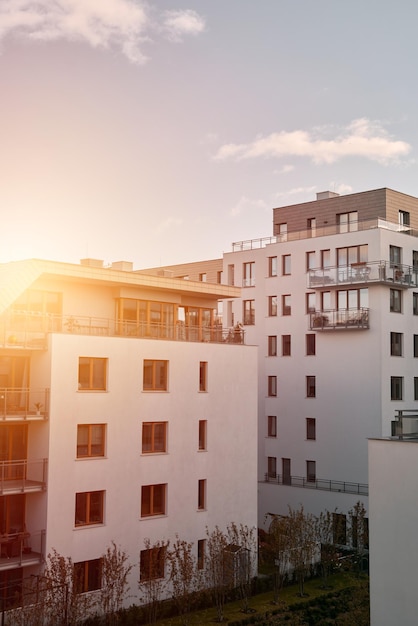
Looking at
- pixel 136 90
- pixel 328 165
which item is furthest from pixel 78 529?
pixel 328 165

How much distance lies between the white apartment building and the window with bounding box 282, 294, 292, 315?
488 inches

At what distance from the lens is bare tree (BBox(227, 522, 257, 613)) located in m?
33.8

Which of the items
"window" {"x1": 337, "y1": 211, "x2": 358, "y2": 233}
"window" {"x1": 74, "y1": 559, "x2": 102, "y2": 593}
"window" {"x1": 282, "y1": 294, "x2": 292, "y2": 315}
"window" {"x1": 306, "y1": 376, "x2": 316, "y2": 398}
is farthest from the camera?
"window" {"x1": 282, "y1": 294, "x2": 292, "y2": 315}

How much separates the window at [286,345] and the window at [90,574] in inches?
900

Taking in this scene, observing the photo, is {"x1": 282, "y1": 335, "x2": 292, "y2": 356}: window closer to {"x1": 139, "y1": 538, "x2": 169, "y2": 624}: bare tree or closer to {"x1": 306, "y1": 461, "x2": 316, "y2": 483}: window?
{"x1": 306, "y1": 461, "x2": 316, "y2": 483}: window

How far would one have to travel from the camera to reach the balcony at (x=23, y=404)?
29266 millimetres

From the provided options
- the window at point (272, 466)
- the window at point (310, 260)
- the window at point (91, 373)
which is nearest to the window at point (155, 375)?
the window at point (91, 373)

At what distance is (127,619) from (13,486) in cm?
Result: 677

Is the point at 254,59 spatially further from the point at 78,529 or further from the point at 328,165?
the point at 78,529

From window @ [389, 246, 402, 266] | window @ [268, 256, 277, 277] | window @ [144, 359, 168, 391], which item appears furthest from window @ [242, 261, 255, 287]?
window @ [144, 359, 168, 391]

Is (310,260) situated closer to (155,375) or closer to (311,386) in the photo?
(311,386)

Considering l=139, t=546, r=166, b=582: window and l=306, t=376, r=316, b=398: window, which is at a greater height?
l=306, t=376, r=316, b=398: window

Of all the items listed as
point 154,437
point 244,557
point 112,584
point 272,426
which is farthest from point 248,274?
point 112,584

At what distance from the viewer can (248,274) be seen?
5281cm
